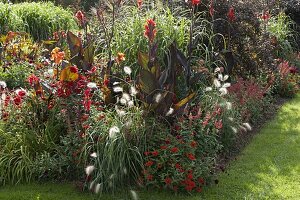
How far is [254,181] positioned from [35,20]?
678 centimetres

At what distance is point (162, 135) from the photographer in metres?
4.98

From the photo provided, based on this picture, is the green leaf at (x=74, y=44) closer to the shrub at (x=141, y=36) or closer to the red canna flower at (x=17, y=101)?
the shrub at (x=141, y=36)

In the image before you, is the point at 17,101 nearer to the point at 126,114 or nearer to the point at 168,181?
the point at 126,114

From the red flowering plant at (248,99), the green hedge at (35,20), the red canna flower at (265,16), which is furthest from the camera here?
the green hedge at (35,20)

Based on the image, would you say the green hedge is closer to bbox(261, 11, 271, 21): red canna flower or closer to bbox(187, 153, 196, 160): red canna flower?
bbox(261, 11, 271, 21): red canna flower

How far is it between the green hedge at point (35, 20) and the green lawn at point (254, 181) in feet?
18.2

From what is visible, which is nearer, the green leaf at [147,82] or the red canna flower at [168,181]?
the red canna flower at [168,181]

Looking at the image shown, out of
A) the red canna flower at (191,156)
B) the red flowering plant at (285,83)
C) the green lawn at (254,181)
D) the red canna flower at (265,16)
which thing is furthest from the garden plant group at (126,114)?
the red canna flower at (265,16)

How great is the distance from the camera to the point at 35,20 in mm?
10305

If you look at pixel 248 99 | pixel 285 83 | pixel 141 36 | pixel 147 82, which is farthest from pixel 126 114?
pixel 285 83

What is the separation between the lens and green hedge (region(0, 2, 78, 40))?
385 inches

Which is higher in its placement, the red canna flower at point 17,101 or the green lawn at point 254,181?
the red canna flower at point 17,101

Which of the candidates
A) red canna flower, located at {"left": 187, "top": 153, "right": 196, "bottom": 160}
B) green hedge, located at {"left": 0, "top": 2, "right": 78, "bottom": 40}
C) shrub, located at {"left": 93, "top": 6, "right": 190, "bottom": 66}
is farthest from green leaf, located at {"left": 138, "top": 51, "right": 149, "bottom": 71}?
green hedge, located at {"left": 0, "top": 2, "right": 78, "bottom": 40}

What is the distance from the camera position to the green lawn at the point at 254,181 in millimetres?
4746
